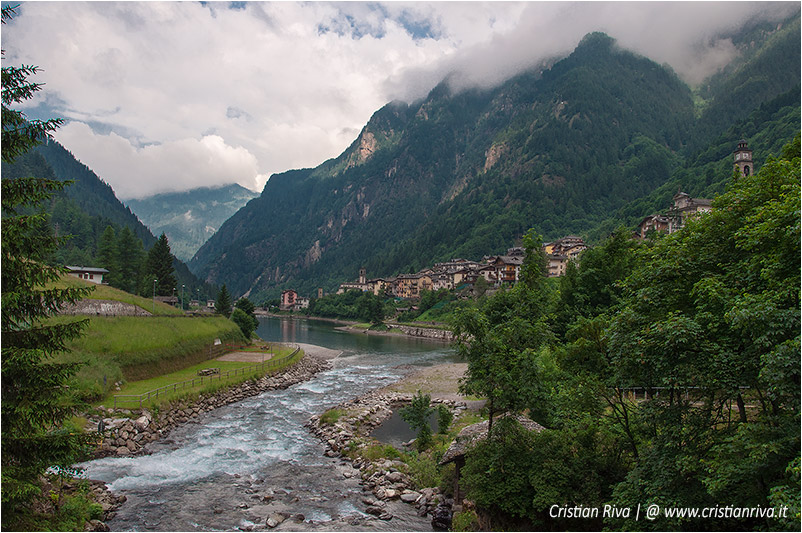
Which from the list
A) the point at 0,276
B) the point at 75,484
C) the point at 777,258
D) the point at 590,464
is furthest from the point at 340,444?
the point at 777,258

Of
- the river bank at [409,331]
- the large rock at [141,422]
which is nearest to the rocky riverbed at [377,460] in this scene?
the large rock at [141,422]

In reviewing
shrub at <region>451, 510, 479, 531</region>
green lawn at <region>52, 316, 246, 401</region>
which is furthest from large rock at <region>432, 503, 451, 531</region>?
green lawn at <region>52, 316, 246, 401</region>

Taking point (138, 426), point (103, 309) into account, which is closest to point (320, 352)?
point (103, 309)

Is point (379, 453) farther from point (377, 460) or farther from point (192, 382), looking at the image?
point (192, 382)

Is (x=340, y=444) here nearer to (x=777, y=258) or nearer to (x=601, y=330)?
(x=601, y=330)

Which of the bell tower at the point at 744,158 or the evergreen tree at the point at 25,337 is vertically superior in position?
the bell tower at the point at 744,158

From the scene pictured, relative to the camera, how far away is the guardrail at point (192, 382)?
33338 mm

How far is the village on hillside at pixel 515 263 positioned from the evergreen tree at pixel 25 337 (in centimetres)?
6317

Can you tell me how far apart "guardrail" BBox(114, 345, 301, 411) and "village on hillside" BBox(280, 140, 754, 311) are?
36.0m

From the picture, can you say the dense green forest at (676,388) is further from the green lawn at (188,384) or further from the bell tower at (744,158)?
the bell tower at (744,158)

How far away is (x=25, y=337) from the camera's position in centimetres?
1277

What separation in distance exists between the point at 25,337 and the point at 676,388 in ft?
61.5

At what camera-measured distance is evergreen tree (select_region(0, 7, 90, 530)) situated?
1195 cm

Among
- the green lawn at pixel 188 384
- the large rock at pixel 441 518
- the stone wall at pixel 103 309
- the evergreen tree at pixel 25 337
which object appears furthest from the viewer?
the stone wall at pixel 103 309
